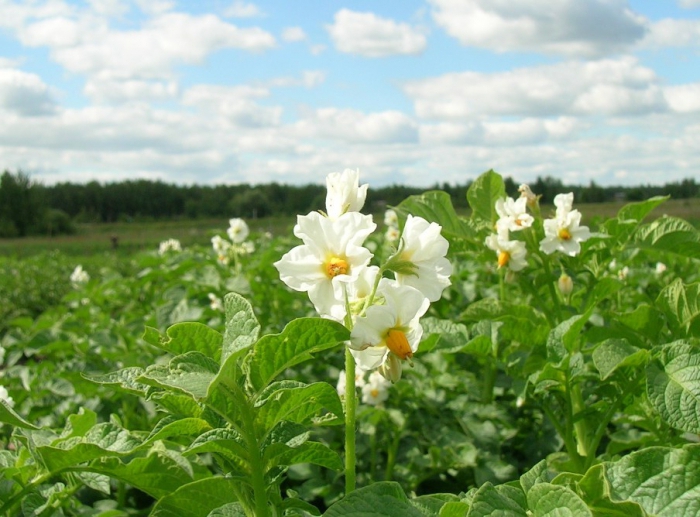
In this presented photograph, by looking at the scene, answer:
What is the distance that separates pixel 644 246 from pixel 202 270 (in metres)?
2.89

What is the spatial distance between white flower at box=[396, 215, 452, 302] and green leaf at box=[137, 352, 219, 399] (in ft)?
1.18

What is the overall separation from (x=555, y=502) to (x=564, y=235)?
1346 mm

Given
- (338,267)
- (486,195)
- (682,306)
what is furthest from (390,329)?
(486,195)

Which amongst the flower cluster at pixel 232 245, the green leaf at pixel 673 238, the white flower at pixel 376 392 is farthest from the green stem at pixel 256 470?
the flower cluster at pixel 232 245

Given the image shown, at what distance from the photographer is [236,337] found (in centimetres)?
99

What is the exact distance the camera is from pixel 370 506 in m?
0.94

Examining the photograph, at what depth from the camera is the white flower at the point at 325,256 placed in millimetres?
1119

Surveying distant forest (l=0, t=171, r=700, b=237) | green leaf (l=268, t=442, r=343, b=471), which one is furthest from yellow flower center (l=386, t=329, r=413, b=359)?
distant forest (l=0, t=171, r=700, b=237)

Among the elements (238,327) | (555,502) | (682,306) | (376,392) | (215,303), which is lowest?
(376,392)

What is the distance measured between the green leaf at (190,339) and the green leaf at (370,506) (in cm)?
32

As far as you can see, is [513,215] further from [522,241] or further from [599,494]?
[599,494]

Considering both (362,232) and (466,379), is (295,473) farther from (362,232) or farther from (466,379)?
(362,232)

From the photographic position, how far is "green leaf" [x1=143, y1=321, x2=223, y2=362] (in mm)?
1104

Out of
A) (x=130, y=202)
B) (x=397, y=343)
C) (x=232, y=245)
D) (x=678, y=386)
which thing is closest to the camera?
(x=397, y=343)
